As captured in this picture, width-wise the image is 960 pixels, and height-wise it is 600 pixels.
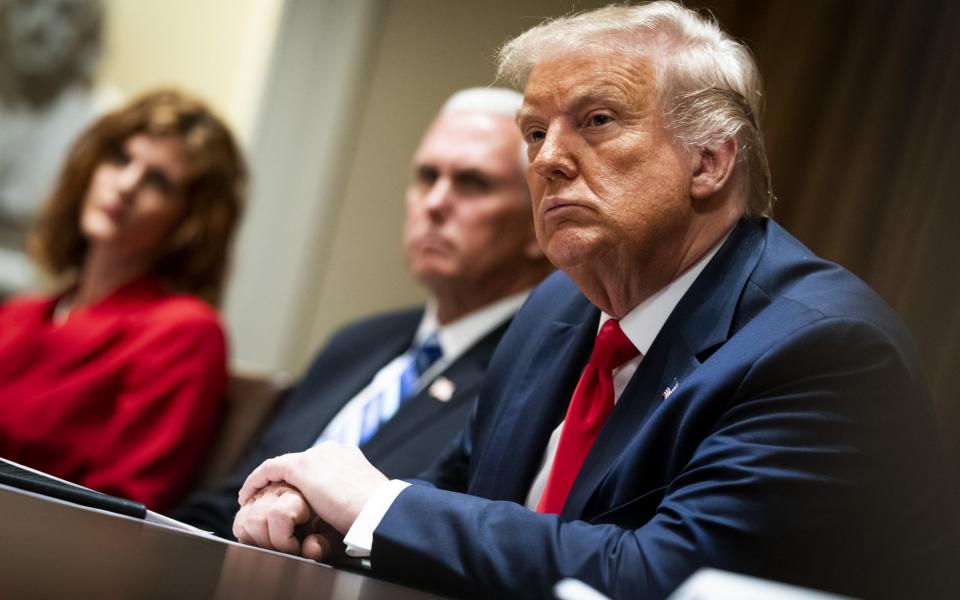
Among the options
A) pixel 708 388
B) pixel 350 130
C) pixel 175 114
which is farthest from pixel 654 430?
pixel 350 130

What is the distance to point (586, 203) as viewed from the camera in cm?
166

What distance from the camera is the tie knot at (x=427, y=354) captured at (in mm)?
2648

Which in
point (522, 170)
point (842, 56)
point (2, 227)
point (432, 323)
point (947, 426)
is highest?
point (842, 56)

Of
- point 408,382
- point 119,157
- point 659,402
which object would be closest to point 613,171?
point 659,402

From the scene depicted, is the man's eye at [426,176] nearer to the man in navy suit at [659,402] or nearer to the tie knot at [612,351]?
the man in navy suit at [659,402]

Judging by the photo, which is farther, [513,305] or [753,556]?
[513,305]

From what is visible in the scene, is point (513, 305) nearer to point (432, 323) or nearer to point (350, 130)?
point (432, 323)

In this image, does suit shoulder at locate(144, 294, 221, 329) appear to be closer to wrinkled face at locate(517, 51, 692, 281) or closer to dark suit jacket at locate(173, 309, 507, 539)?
dark suit jacket at locate(173, 309, 507, 539)

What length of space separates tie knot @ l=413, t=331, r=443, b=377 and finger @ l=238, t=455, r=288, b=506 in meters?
1.03

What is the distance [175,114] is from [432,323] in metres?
0.99

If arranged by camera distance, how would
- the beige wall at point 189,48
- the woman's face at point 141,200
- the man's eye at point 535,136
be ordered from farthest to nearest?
1. the beige wall at point 189,48
2. the woman's face at point 141,200
3. the man's eye at point 535,136

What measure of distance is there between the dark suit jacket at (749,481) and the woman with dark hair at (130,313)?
1471 mm

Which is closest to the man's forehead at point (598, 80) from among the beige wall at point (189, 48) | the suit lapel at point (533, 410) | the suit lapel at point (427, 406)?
the suit lapel at point (533, 410)

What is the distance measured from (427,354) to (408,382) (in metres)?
0.09
